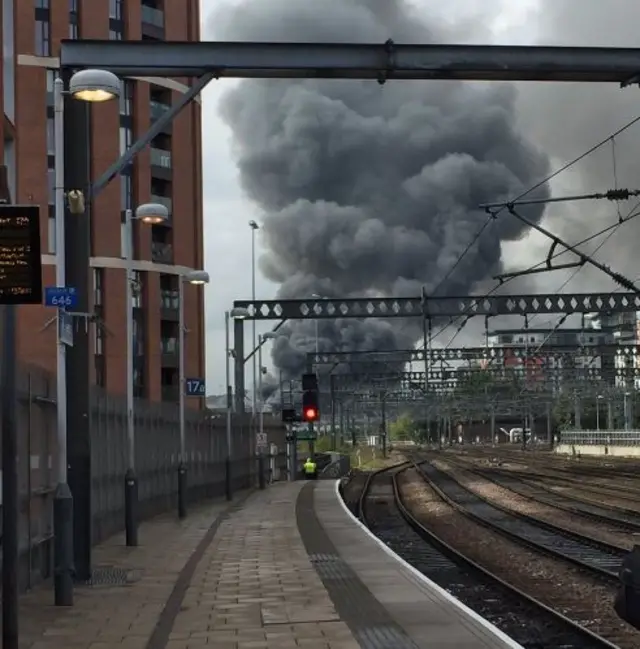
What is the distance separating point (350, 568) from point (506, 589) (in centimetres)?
219

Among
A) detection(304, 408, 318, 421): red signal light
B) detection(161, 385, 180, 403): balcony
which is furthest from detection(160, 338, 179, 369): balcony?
detection(304, 408, 318, 421): red signal light

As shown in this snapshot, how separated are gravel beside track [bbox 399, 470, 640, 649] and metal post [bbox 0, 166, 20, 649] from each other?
6.18 meters

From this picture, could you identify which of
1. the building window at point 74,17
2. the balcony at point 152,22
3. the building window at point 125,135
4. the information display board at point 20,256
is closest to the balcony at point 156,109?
the building window at point 125,135

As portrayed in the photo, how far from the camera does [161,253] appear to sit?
6506 centimetres

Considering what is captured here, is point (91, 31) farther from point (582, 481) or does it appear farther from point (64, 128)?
point (64, 128)

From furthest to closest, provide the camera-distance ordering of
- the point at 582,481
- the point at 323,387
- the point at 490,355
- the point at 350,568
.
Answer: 1. the point at 323,387
2. the point at 490,355
3. the point at 582,481
4. the point at 350,568

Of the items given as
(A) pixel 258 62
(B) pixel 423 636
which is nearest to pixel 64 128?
(A) pixel 258 62

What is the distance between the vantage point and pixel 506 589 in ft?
50.2

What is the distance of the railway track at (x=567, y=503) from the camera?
26233mm

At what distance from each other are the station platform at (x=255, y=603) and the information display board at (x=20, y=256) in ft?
11.7

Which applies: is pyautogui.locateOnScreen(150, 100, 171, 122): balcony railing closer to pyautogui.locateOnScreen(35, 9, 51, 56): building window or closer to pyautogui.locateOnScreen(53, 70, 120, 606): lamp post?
pyautogui.locateOnScreen(35, 9, 51, 56): building window

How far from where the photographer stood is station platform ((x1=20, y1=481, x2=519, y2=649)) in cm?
978

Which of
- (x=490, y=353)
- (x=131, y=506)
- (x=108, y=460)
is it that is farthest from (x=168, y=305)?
(x=131, y=506)

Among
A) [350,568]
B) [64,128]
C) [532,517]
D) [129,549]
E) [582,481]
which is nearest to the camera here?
[64,128]
